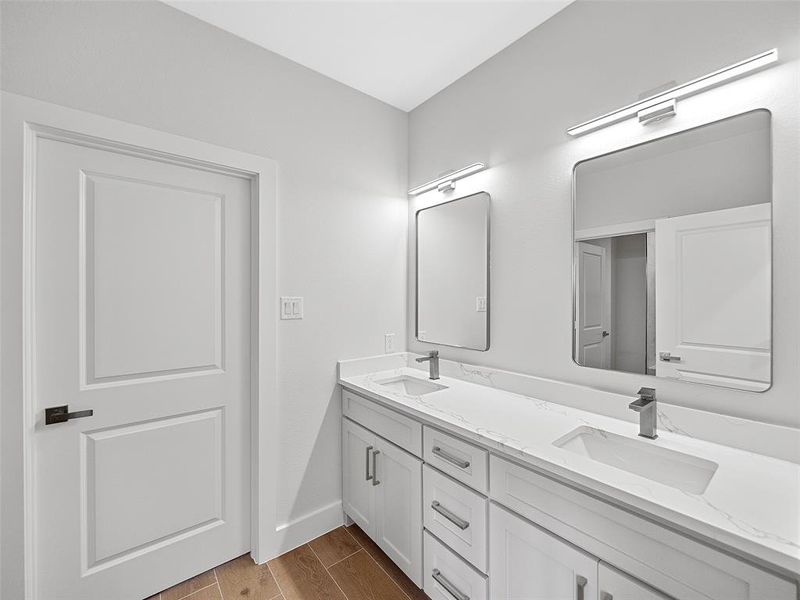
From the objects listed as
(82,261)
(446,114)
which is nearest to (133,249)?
(82,261)

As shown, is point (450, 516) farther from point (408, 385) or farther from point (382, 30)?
point (382, 30)

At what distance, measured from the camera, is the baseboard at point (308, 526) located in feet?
6.20

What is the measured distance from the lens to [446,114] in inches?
85.2

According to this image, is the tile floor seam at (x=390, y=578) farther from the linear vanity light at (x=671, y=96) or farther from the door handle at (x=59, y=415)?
the linear vanity light at (x=671, y=96)

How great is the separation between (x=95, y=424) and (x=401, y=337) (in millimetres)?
1583

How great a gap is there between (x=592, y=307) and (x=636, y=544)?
2.82 ft

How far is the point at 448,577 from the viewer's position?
1414mm

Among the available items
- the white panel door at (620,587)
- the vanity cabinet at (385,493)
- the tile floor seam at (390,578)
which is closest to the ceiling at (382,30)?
the vanity cabinet at (385,493)

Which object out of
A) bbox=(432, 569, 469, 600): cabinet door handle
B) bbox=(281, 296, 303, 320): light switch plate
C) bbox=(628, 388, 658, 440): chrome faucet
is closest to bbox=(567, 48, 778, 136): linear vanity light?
bbox=(628, 388, 658, 440): chrome faucet

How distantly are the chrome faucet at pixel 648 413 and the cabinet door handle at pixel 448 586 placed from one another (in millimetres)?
877

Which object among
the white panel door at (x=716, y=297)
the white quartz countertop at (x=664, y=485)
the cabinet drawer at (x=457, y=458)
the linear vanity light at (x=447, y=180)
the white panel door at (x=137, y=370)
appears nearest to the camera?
the white quartz countertop at (x=664, y=485)

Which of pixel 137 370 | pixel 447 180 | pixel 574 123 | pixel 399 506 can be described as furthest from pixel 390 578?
pixel 574 123

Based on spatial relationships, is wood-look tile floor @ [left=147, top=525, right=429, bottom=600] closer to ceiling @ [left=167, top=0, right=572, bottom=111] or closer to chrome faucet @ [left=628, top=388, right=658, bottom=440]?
chrome faucet @ [left=628, top=388, right=658, bottom=440]

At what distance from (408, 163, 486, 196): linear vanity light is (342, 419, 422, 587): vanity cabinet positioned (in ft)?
4.74
